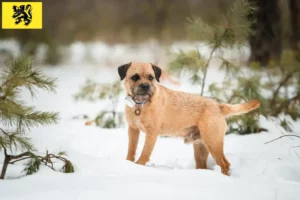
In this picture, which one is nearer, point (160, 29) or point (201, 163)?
point (201, 163)

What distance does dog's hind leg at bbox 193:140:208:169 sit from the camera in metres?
4.48

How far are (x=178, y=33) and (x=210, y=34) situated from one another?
799cm

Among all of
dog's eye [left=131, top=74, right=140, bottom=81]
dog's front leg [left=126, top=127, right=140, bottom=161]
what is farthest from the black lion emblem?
dog's front leg [left=126, top=127, right=140, bottom=161]

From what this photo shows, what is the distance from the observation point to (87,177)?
119 inches

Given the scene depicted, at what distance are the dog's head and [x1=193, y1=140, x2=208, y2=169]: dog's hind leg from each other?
95 centimetres

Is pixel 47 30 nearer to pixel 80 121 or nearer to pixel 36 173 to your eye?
pixel 80 121

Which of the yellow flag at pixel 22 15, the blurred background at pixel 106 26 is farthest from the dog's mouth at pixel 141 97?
the blurred background at pixel 106 26

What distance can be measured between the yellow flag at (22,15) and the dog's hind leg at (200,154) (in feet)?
11.4

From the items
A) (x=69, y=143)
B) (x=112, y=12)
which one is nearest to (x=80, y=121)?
(x=69, y=143)

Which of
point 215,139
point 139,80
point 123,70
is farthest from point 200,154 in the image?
point 123,70

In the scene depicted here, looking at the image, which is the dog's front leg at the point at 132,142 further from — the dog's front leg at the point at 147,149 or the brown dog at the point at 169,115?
the dog's front leg at the point at 147,149

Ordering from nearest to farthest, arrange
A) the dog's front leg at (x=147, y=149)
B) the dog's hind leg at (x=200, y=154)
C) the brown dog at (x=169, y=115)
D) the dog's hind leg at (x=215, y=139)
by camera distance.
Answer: the dog's front leg at (x=147, y=149) < the brown dog at (x=169, y=115) < the dog's hind leg at (x=215, y=139) < the dog's hind leg at (x=200, y=154)

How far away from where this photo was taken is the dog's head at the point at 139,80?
163 inches

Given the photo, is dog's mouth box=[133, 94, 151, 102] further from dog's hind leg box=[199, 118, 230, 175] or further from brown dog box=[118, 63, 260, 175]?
dog's hind leg box=[199, 118, 230, 175]
